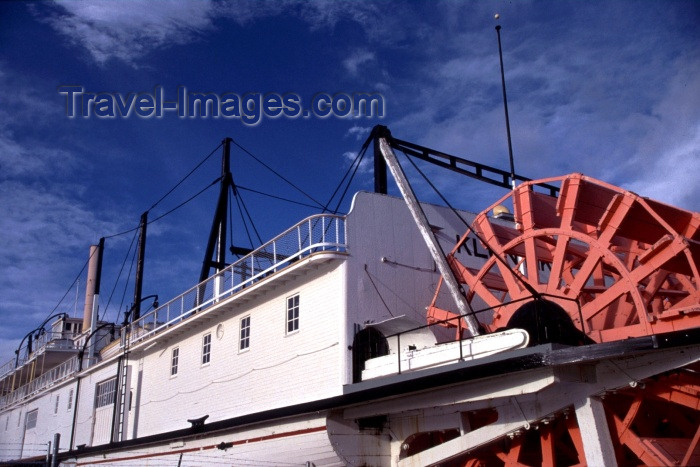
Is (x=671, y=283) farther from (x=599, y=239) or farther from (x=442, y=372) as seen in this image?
(x=442, y=372)

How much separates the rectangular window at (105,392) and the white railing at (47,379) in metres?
2.10

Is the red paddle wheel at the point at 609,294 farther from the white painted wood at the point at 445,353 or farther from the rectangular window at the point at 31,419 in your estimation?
the rectangular window at the point at 31,419

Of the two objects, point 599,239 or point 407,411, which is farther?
point 599,239

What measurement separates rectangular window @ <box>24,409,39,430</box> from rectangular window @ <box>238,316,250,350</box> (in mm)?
14299

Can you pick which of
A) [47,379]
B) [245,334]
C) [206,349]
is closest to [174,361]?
[206,349]

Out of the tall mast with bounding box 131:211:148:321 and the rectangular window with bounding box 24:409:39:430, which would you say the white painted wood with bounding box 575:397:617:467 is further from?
the rectangular window with bounding box 24:409:39:430

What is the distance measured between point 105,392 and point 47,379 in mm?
6267

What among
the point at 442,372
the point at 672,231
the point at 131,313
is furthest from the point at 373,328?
the point at 131,313

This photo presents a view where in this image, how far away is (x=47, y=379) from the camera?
23359mm

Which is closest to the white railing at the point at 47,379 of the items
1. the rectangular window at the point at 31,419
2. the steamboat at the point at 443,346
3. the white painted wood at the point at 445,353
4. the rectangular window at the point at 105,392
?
the rectangular window at the point at 31,419

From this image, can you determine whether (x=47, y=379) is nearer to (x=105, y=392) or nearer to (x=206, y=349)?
(x=105, y=392)

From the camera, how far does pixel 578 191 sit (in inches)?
445

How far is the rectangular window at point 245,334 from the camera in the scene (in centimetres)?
1292

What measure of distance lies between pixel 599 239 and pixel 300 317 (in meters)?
4.91
